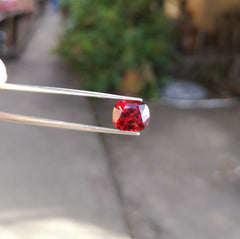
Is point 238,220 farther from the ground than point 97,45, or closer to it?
closer to it

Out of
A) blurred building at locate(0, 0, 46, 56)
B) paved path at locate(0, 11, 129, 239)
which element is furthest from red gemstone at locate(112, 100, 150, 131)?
blurred building at locate(0, 0, 46, 56)

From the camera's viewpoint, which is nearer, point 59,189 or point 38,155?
point 59,189

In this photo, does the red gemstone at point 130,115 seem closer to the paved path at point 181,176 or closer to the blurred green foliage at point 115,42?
the paved path at point 181,176

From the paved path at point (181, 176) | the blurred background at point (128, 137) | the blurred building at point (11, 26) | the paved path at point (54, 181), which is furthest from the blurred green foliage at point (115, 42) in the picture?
the blurred building at point (11, 26)

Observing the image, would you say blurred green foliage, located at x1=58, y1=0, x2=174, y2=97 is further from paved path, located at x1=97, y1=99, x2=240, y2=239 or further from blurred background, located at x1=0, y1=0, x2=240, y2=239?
paved path, located at x1=97, y1=99, x2=240, y2=239

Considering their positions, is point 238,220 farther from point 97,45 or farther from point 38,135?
point 97,45

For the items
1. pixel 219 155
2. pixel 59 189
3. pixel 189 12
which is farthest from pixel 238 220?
pixel 189 12
